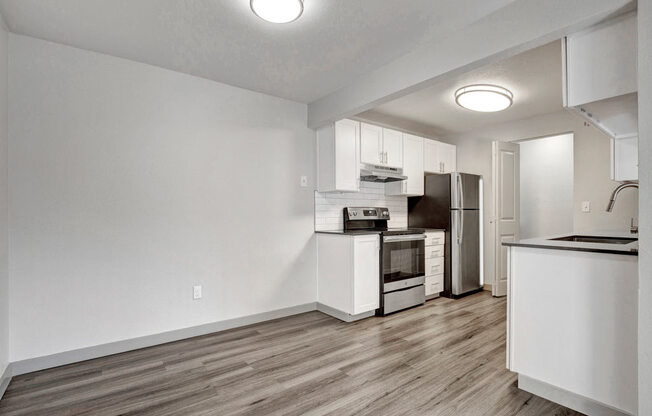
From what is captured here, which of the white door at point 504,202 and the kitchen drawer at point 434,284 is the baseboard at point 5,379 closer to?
the kitchen drawer at point 434,284

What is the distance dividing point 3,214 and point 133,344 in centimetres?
136

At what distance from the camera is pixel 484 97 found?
338 cm

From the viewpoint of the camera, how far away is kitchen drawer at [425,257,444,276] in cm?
423

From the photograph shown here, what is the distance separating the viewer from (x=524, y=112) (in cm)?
425

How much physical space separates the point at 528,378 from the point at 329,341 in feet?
5.01

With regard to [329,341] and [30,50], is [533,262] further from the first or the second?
[30,50]

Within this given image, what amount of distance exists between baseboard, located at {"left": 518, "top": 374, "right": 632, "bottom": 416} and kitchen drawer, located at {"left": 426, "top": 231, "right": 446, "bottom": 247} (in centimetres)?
225

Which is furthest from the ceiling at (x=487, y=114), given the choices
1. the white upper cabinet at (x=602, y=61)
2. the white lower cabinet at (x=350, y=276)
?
the white lower cabinet at (x=350, y=276)

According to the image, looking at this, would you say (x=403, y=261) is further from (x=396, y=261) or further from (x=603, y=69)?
(x=603, y=69)

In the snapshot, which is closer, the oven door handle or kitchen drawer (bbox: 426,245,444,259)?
the oven door handle

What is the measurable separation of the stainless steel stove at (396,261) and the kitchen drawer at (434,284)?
196 millimetres

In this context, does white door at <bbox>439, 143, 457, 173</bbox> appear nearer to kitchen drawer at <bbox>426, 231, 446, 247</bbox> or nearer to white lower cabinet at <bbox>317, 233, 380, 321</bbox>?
kitchen drawer at <bbox>426, 231, 446, 247</bbox>

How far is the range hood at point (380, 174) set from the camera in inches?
155

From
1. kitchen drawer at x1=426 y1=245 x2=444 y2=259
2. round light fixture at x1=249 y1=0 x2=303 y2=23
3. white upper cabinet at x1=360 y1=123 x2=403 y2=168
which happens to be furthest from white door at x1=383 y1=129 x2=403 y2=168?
round light fixture at x1=249 y1=0 x2=303 y2=23
